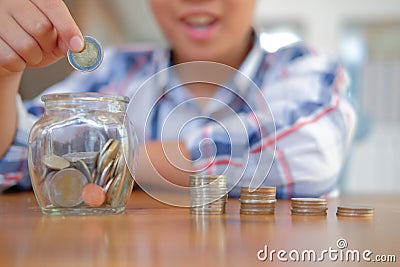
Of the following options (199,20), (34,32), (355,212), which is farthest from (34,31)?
(199,20)

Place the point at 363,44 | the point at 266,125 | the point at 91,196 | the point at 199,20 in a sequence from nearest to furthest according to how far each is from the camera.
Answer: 1. the point at 91,196
2. the point at 266,125
3. the point at 199,20
4. the point at 363,44

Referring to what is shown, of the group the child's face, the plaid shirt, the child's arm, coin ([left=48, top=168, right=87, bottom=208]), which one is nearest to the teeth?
the child's face

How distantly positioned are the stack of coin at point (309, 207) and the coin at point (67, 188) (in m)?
0.22

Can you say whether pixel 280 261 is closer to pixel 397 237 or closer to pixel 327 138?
pixel 397 237

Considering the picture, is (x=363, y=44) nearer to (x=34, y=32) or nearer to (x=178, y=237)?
(x=34, y=32)

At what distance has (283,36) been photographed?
5.44 m

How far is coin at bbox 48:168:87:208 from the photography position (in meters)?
0.64

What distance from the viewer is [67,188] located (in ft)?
2.11

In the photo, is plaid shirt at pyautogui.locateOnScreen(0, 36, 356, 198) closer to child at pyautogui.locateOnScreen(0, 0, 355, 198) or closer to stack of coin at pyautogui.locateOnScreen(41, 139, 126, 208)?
child at pyautogui.locateOnScreen(0, 0, 355, 198)

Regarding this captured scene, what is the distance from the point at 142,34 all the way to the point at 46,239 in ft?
21.0

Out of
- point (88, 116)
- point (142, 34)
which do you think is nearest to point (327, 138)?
point (88, 116)

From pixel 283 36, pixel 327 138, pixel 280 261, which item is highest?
pixel 283 36

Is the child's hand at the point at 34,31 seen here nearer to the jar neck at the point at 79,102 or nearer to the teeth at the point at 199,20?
the jar neck at the point at 79,102

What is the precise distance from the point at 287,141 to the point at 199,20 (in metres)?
0.34
